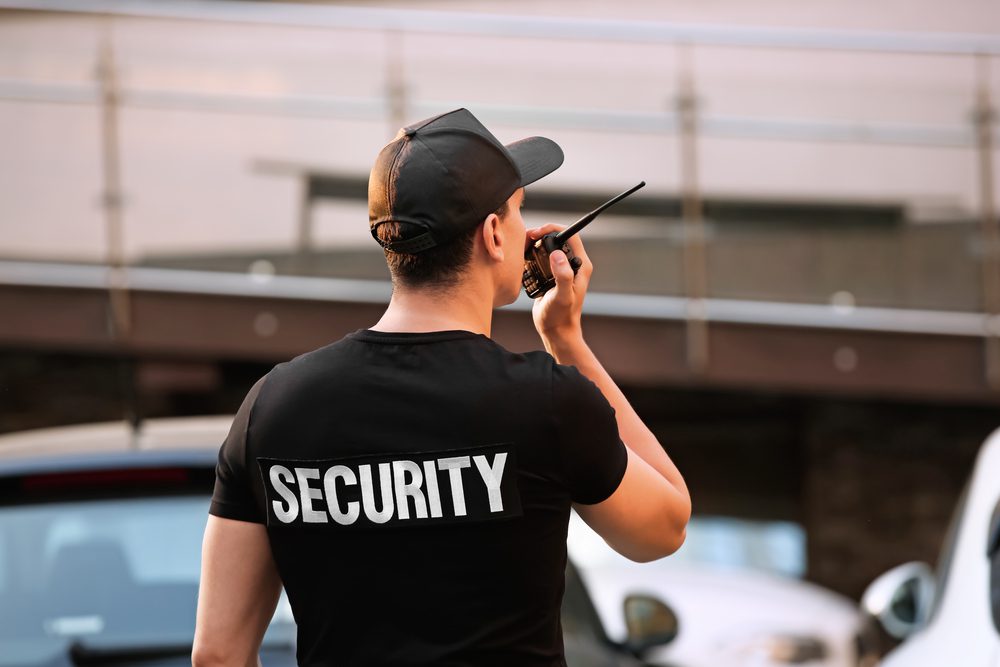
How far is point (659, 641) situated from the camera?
398 centimetres

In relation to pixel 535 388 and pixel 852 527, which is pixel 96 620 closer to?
pixel 535 388

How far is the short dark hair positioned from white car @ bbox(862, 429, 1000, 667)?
165 cm

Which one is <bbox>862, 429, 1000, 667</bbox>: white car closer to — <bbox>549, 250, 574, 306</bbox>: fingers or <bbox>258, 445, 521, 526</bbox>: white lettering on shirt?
<bbox>549, 250, 574, 306</bbox>: fingers

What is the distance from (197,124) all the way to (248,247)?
88 centimetres

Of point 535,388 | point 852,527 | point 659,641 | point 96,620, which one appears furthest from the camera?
point 852,527

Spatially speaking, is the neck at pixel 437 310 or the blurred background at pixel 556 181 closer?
the neck at pixel 437 310

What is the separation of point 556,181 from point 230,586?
7.61 m

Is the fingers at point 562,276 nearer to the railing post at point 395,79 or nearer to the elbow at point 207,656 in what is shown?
the elbow at point 207,656

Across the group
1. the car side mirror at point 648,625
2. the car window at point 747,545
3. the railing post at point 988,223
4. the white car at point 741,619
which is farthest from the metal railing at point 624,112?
the car side mirror at point 648,625

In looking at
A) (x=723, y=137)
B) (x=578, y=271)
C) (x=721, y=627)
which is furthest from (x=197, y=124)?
(x=578, y=271)

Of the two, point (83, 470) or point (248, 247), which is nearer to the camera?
point (83, 470)

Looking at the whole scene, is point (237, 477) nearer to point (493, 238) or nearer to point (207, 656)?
point (207, 656)

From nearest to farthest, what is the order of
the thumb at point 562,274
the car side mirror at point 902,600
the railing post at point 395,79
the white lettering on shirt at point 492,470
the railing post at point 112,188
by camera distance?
the white lettering on shirt at point 492,470
the thumb at point 562,274
the car side mirror at point 902,600
the railing post at point 112,188
the railing post at point 395,79

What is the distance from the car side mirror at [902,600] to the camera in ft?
14.3
